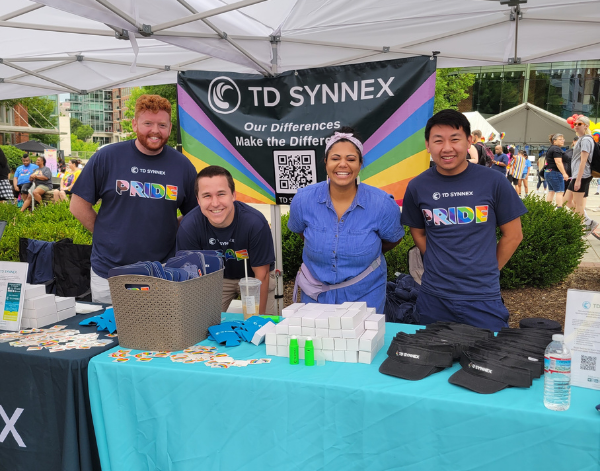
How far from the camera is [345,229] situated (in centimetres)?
248

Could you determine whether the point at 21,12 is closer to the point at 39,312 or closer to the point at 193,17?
the point at 193,17

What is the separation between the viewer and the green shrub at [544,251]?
5.54 metres

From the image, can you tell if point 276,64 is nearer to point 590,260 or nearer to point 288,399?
point 288,399

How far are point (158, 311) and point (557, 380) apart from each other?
143cm

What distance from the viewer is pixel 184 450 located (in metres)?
1.88

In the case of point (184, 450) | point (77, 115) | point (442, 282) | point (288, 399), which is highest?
point (77, 115)

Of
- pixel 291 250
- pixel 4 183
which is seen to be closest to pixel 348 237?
pixel 291 250

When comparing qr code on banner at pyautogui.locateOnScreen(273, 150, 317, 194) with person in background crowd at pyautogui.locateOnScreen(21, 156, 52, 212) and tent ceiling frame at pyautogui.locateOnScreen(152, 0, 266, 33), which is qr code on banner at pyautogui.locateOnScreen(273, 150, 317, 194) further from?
person in background crowd at pyautogui.locateOnScreen(21, 156, 52, 212)

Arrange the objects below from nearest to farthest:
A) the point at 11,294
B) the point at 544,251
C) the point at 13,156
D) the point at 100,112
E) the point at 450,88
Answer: the point at 11,294, the point at 544,251, the point at 450,88, the point at 13,156, the point at 100,112

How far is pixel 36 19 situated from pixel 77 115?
18436cm

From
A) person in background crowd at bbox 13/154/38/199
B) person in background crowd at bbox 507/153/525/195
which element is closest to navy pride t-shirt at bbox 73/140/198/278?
person in background crowd at bbox 13/154/38/199

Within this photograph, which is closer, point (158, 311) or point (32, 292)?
point (158, 311)

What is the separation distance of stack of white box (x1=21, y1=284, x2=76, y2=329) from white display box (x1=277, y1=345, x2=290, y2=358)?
1236mm

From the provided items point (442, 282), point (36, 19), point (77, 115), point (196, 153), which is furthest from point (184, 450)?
point (77, 115)
